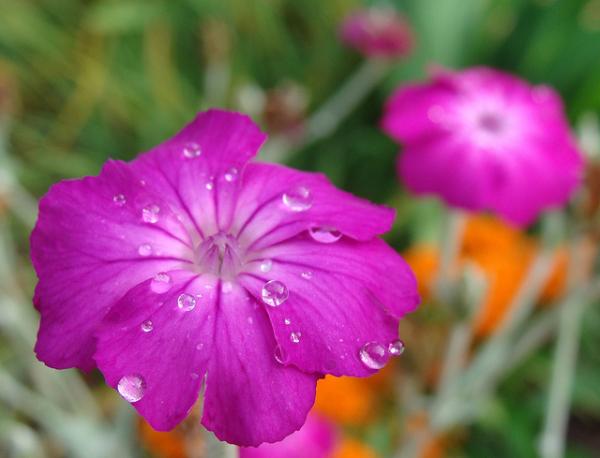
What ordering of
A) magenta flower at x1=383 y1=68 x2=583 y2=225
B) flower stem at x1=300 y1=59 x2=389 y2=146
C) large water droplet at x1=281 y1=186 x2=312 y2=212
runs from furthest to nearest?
flower stem at x1=300 y1=59 x2=389 y2=146
magenta flower at x1=383 y1=68 x2=583 y2=225
large water droplet at x1=281 y1=186 x2=312 y2=212

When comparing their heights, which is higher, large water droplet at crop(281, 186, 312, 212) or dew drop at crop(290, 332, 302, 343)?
large water droplet at crop(281, 186, 312, 212)

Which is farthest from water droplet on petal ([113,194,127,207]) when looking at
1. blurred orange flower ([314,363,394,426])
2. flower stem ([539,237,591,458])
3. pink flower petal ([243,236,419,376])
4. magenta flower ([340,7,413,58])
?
magenta flower ([340,7,413,58])

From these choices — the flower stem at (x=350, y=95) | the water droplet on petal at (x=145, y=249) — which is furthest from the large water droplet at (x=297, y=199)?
the flower stem at (x=350, y=95)

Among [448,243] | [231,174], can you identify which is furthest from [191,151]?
[448,243]

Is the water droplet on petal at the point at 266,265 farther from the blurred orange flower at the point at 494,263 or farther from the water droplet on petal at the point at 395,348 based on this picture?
the blurred orange flower at the point at 494,263

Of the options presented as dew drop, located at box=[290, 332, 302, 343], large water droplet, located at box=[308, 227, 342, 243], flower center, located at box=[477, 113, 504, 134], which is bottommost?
flower center, located at box=[477, 113, 504, 134]

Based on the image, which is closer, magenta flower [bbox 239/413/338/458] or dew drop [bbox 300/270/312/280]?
dew drop [bbox 300/270/312/280]

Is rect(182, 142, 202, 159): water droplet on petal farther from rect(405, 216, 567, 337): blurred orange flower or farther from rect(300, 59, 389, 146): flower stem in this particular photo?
rect(300, 59, 389, 146): flower stem

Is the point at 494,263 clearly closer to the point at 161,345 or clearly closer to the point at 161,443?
the point at 161,443
